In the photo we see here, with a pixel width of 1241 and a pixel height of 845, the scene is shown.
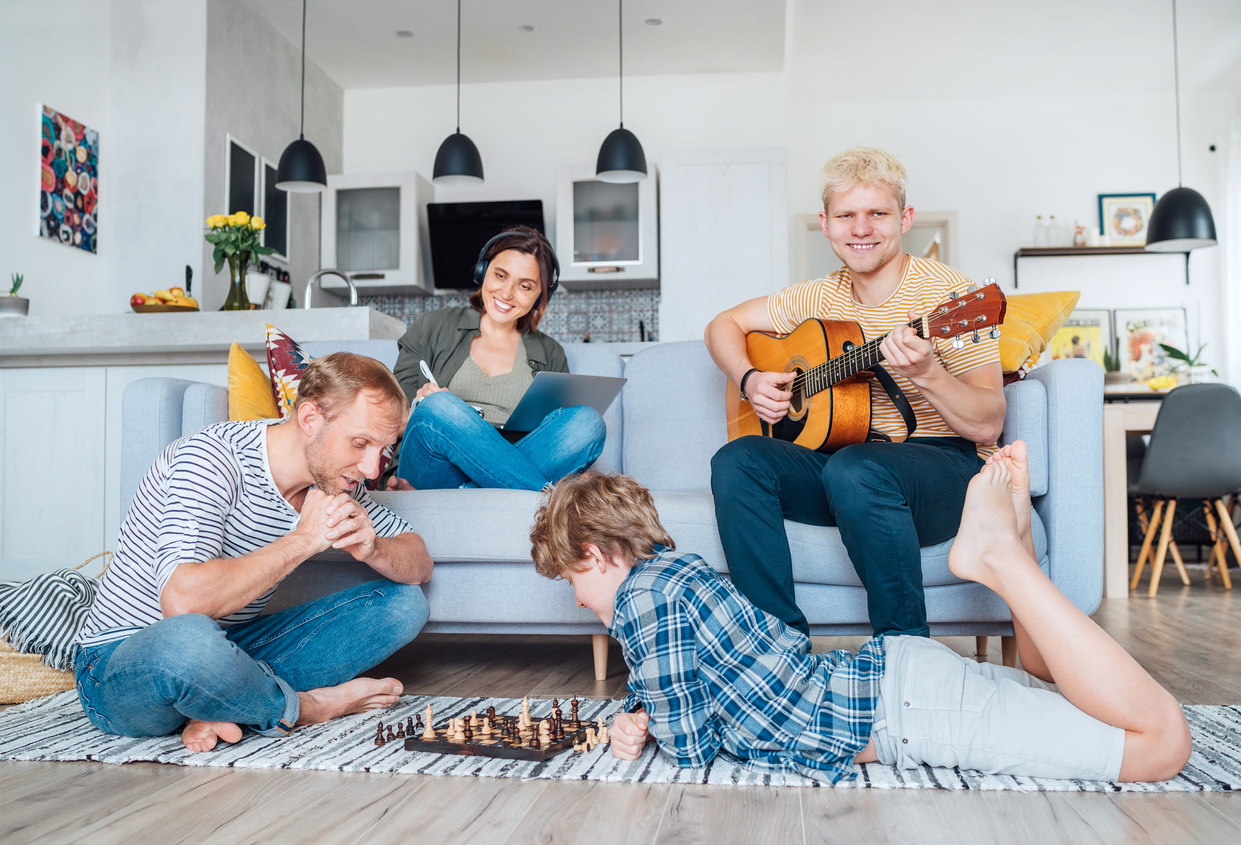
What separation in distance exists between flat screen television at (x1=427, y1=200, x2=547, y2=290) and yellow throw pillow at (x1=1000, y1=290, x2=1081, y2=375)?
11.8 ft

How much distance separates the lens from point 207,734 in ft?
4.70

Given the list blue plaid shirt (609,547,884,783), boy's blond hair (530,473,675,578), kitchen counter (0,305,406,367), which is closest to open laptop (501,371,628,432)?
boy's blond hair (530,473,675,578)

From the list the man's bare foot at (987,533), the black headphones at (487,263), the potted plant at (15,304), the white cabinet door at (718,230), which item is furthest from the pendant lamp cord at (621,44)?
the man's bare foot at (987,533)

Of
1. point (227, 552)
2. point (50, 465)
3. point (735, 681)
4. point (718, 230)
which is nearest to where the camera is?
point (735, 681)

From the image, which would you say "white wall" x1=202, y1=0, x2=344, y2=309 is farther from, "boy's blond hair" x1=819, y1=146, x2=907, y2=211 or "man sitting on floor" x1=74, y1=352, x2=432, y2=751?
"boy's blond hair" x1=819, y1=146, x2=907, y2=211

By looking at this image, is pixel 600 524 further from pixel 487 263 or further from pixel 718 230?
pixel 718 230

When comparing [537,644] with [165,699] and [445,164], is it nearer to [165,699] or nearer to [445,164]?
[165,699]

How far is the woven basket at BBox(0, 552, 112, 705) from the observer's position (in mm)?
1771

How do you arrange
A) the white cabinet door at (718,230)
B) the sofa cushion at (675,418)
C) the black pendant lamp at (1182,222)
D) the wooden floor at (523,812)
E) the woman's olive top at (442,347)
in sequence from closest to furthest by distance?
the wooden floor at (523,812)
the woman's olive top at (442,347)
the sofa cushion at (675,418)
the black pendant lamp at (1182,222)
the white cabinet door at (718,230)

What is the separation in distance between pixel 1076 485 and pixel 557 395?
109cm

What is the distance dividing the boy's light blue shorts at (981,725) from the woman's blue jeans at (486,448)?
3.19 feet

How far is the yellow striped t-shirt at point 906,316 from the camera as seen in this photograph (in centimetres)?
183

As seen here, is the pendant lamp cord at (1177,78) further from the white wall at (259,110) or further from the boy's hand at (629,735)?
the boy's hand at (629,735)

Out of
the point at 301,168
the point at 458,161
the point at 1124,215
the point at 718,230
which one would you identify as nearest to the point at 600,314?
the point at 718,230
